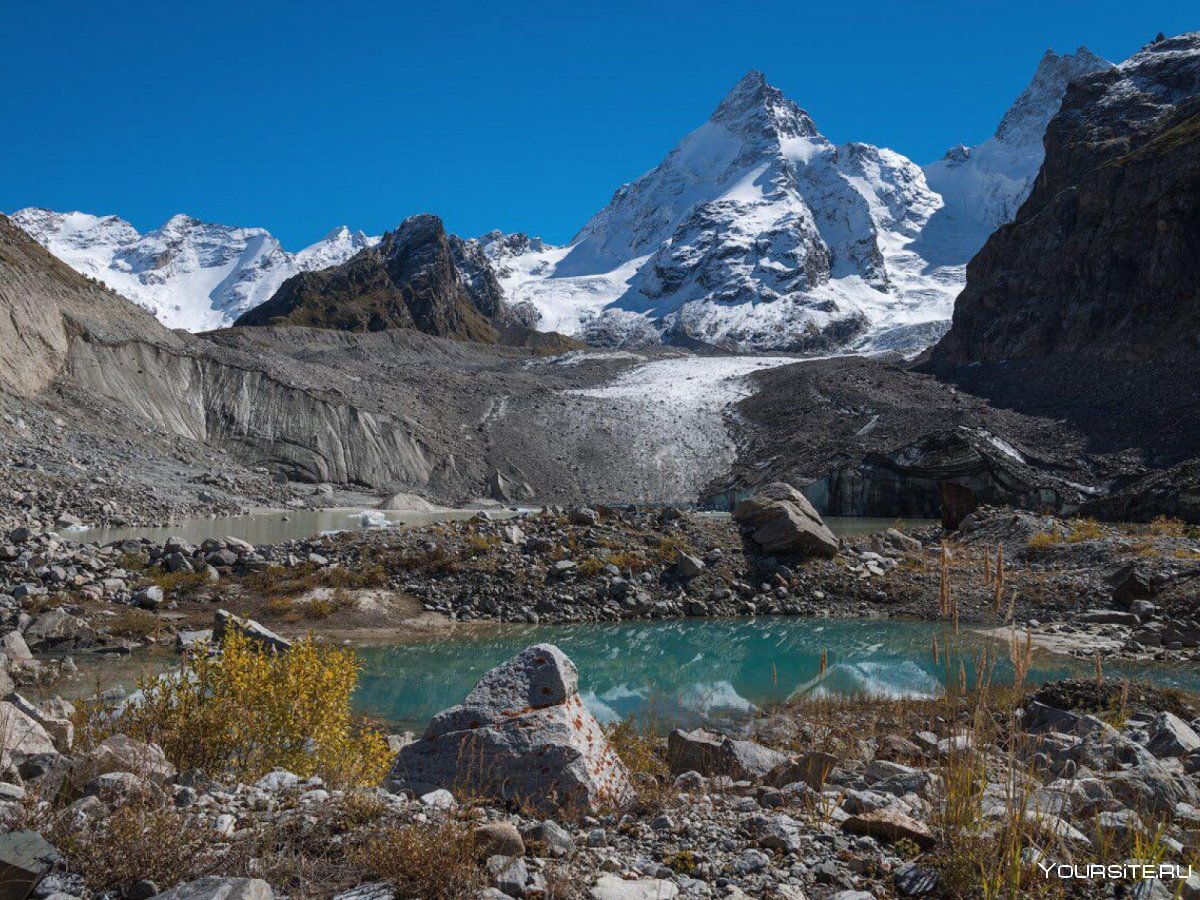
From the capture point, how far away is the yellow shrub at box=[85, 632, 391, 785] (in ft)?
18.0

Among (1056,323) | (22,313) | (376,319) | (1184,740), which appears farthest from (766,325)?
(1184,740)

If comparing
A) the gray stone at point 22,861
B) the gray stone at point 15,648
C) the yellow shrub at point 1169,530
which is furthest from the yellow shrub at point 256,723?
the yellow shrub at point 1169,530

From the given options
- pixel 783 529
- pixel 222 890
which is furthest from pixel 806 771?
pixel 783 529

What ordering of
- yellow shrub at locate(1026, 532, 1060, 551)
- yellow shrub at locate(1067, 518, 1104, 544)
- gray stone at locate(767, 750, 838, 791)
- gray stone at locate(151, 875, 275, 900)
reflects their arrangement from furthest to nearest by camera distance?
yellow shrub at locate(1067, 518, 1104, 544) < yellow shrub at locate(1026, 532, 1060, 551) < gray stone at locate(767, 750, 838, 791) < gray stone at locate(151, 875, 275, 900)

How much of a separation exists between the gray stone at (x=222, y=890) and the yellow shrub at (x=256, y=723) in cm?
191

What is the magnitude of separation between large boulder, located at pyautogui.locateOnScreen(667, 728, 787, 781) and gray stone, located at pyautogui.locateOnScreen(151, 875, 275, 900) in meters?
3.96

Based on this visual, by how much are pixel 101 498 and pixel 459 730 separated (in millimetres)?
32202

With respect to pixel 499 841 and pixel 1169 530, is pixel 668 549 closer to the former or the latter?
pixel 1169 530

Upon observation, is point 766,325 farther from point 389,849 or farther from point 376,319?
point 389,849

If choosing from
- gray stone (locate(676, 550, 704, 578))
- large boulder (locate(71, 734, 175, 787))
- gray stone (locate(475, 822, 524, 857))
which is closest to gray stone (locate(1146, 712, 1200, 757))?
gray stone (locate(475, 822, 524, 857))

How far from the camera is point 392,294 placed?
13850 cm

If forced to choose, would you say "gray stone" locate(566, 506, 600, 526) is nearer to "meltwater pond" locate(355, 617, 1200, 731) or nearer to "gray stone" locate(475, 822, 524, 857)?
"meltwater pond" locate(355, 617, 1200, 731)

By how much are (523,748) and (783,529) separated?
1544 cm

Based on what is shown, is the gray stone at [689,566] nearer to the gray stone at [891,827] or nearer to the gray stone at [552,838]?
the gray stone at [891,827]
